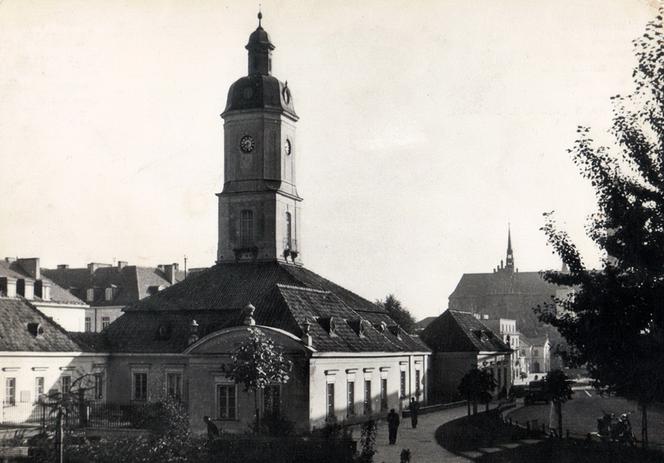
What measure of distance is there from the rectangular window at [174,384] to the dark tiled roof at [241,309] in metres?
1.36

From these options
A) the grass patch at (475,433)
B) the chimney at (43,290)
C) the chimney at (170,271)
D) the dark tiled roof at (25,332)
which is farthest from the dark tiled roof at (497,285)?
the dark tiled roof at (25,332)

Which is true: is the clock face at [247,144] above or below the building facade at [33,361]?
above

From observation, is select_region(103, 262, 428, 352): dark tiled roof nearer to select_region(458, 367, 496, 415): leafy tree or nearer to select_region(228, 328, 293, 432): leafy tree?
select_region(458, 367, 496, 415): leafy tree

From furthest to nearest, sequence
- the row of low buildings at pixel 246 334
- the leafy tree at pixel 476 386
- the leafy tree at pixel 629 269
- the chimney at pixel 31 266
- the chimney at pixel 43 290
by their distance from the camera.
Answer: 1. the chimney at pixel 31 266
2. the chimney at pixel 43 290
3. the leafy tree at pixel 476 386
4. the row of low buildings at pixel 246 334
5. the leafy tree at pixel 629 269

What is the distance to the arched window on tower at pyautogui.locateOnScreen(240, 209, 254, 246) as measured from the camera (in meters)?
48.2

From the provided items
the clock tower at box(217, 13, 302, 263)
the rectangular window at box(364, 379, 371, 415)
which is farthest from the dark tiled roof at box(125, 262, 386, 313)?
the rectangular window at box(364, 379, 371, 415)

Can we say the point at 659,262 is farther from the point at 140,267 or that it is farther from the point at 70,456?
the point at 140,267

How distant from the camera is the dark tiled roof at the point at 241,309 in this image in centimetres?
3978

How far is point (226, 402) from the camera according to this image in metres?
37.6

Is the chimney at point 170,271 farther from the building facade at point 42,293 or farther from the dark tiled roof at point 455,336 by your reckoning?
the dark tiled roof at point 455,336

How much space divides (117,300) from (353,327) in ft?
150

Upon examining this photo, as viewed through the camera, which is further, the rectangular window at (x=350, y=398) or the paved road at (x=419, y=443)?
the rectangular window at (x=350, y=398)

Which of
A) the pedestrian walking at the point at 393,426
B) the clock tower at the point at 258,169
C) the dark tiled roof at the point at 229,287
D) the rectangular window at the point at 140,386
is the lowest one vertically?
the pedestrian walking at the point at 393,426

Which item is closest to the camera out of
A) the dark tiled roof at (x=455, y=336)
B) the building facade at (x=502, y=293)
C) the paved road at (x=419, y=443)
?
A: the paved road at (x=419, y=443)
